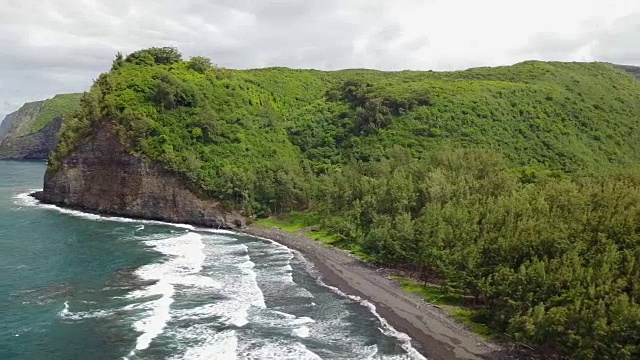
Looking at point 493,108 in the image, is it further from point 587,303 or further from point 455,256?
point 587,303

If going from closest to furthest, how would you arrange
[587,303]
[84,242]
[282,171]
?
[587,303]
[84,242]
[282,171]

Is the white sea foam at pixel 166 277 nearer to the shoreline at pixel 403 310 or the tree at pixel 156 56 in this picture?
the shoreline at pixel 403 310

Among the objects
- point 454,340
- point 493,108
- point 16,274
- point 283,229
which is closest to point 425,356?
point 454,340

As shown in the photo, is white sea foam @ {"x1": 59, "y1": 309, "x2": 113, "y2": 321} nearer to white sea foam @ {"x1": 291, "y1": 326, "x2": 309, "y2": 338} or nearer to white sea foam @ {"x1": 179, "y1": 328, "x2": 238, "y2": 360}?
white sea foam @ {"x1": 179, "y1": 328, "x2": 238, "y2": 360}

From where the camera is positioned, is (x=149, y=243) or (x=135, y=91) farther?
(x=135, y=91)

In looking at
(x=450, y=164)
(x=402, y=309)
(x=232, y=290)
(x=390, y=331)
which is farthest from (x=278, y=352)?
(x=450, y=164)

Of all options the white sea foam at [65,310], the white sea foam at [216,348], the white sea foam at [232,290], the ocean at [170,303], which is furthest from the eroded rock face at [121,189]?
the white sea foam at [216,348]

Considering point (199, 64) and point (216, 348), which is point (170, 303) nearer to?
point (216, 348)
